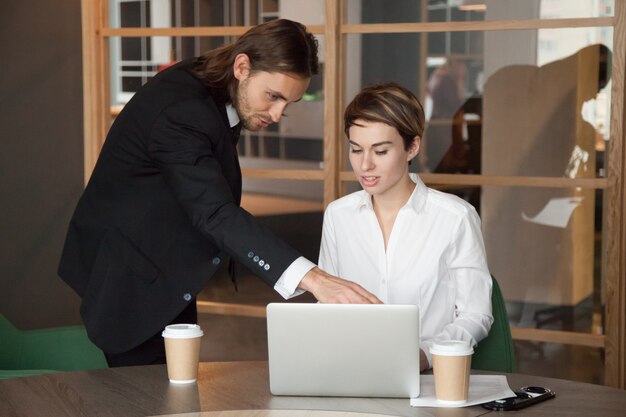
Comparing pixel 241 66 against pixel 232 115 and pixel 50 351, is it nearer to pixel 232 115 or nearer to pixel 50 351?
pixel 232 115

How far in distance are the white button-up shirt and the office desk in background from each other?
41 centimetres

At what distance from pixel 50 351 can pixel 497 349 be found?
120 cm

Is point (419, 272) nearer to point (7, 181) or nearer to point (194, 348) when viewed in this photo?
point (194, 348)

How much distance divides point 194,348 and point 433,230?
77 centimetres

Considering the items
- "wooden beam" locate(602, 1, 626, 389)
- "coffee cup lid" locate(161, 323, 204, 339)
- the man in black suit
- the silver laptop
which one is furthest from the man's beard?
"wooden beam" locate(602, 1, 626, 389)

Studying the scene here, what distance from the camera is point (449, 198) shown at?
2.53 m

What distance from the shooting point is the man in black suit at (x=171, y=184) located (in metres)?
→ 2.36

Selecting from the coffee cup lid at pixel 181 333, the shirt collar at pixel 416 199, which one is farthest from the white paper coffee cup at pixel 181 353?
the shirt collar at pixel 416 199

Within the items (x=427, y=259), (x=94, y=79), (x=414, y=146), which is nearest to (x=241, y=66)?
(x=414, y=146)

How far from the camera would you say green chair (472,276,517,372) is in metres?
2.35

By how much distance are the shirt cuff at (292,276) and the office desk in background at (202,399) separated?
0.63ft

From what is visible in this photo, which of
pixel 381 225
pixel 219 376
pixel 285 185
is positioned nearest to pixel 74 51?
pixel 285 185

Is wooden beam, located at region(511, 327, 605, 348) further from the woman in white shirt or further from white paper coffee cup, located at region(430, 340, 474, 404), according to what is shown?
white paper coffee cup, located at region(430, 340, 474, 404)

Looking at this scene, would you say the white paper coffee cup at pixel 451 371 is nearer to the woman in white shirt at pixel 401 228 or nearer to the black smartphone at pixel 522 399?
the black smartphone at pixel 522 399
